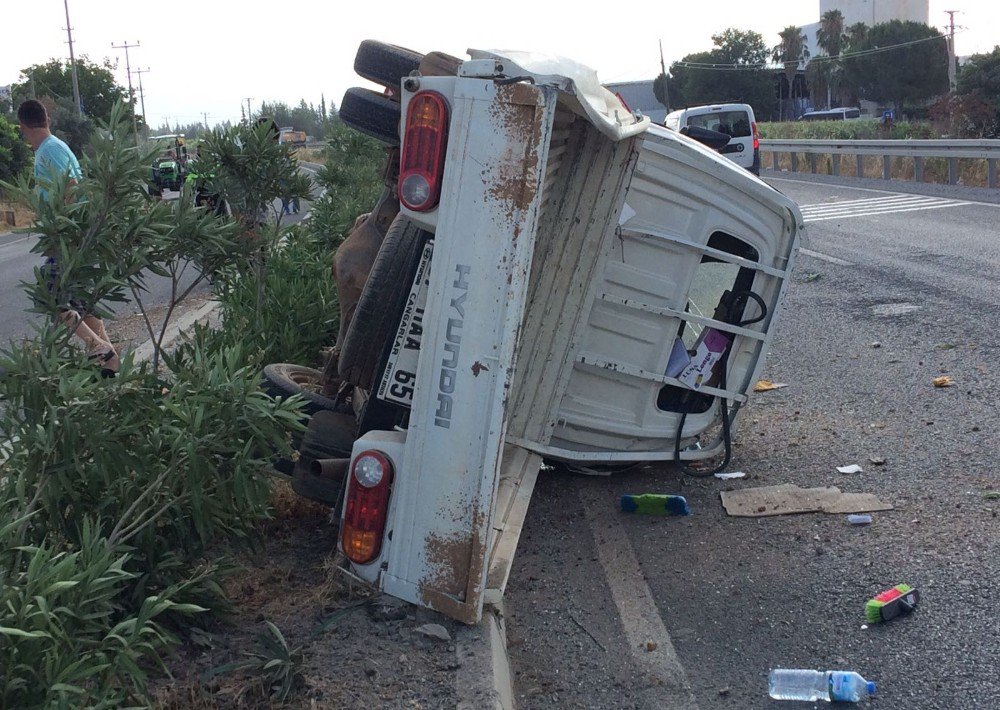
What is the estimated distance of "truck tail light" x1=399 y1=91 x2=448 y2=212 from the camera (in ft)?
10.5

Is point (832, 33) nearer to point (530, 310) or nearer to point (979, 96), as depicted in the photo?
point (979, 96)

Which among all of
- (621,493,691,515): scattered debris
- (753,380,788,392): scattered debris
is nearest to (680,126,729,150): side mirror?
(753,380,788,392): scattered debris

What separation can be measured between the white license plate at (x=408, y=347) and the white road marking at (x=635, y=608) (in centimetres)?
117

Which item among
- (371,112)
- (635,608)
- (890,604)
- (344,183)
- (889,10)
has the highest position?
(889,10)

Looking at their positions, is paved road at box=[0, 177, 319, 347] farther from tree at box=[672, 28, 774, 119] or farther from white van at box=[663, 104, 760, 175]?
tree at box=[672, 28, 774, 119]

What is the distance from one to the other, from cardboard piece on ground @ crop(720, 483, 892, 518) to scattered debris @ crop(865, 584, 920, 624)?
36.6 inches

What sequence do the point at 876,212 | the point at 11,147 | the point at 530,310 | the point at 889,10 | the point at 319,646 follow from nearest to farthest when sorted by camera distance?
the point at 319,646
the point at 530,310
the point at 876,212
the point at 11,147
the point at 889,10

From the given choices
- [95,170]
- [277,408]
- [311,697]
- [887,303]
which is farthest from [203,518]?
[887,303]

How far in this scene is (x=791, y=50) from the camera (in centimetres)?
9531

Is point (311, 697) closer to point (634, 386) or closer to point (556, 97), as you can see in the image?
point (556, 97)

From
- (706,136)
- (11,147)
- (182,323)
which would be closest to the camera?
(706,136)

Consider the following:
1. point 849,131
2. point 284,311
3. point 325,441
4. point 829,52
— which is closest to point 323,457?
point 325,441

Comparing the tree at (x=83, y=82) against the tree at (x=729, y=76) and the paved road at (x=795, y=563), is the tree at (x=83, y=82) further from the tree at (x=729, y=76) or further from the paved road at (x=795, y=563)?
the paved road at (x=795, y=563)

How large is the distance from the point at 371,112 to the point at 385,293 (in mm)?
768
